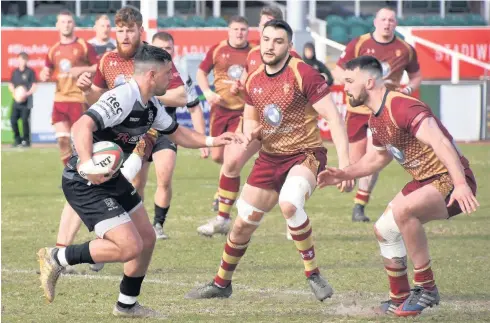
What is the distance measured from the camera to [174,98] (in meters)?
11.3

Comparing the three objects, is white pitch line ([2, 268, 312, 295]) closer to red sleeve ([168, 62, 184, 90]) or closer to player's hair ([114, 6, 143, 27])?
red sleeve ([168, 62, 184, 90])

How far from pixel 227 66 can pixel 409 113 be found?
6728 mm

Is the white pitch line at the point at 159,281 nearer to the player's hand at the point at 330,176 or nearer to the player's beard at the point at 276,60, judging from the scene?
the player's hand at the point at 330,176

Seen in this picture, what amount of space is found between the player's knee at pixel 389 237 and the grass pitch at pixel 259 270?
48 centimetres

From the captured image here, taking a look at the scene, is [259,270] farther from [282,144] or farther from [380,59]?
[380,59]

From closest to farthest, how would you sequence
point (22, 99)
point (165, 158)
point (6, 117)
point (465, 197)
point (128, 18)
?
point (465, 197)
point (128, 18)
point (165, 158)
point (22, 99)
point (6, 117)

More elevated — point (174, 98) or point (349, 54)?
point (349, 54)

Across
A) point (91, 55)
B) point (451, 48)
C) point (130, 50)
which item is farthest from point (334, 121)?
point (451, 48)

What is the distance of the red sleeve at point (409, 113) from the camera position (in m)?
8.27

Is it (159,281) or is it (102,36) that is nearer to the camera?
(159,281)

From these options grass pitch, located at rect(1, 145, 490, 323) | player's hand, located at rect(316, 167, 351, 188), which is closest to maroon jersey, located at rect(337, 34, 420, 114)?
grass pitch, located at rect(1, 145, 490, 323)

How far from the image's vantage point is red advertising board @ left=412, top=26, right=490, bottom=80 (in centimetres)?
3212

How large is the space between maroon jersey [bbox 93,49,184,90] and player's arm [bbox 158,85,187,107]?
0.55 m

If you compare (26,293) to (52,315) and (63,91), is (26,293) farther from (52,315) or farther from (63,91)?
(63,91)
